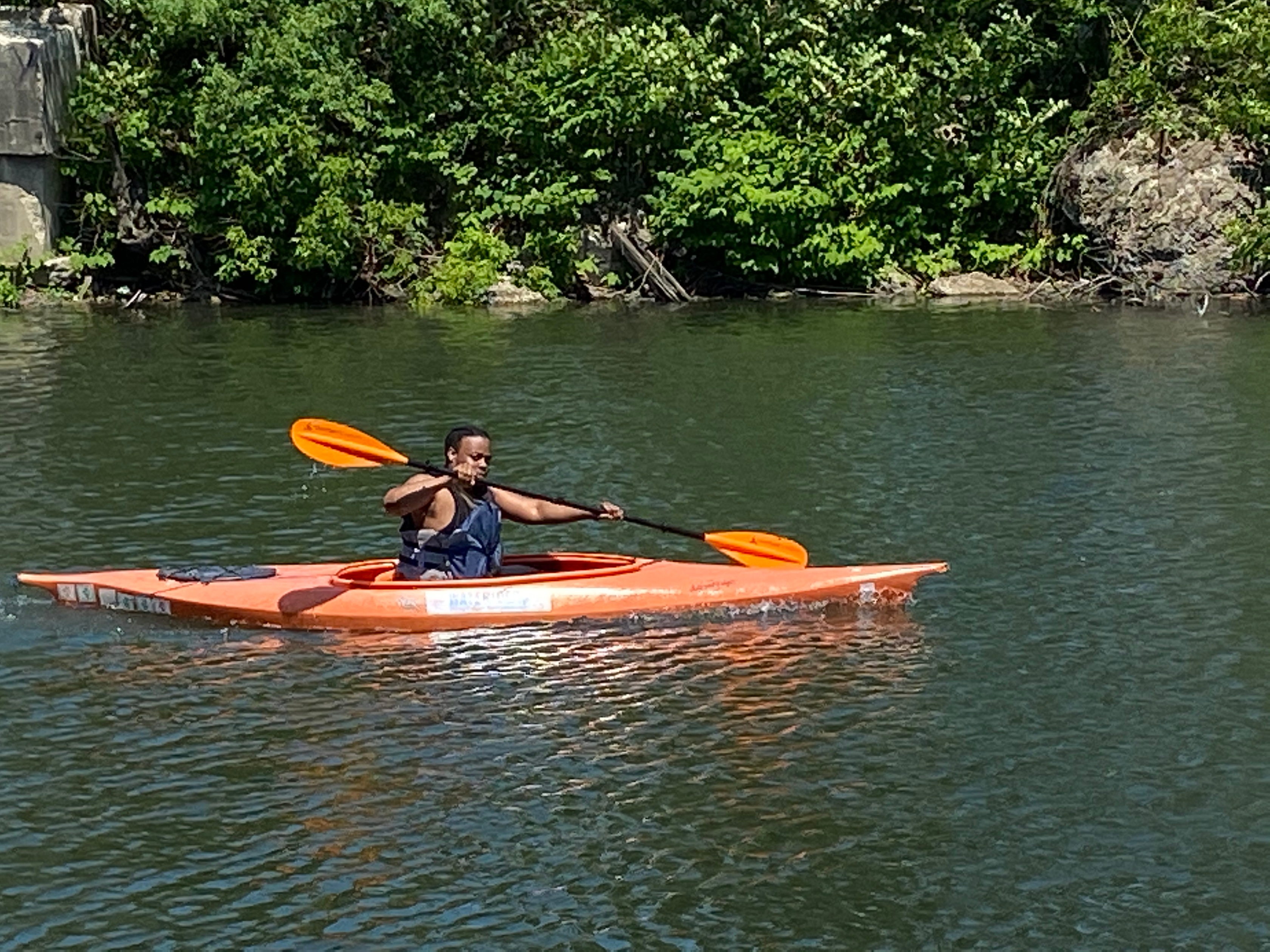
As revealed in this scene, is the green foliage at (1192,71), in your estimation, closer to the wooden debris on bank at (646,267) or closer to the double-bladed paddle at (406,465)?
the wooden debris on bank at (646,267)

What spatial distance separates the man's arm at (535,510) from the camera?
11312 millimetres

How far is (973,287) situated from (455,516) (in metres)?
16.7

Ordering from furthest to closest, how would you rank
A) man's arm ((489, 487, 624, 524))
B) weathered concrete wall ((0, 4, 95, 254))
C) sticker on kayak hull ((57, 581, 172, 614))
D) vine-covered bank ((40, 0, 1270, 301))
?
vine-covered bank ((40, 0, 1270, 301)) → weathered concrete wall ((0, 4, 95, 254)) → man's arm ((489, 487, 624, 524)) → sticker on kayak hull ((57, 581, 172, 614))

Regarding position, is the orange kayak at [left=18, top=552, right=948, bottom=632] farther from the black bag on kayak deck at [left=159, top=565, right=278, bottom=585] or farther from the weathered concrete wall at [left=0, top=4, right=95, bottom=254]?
the weathered concrete wall at [left=0, top=4, right=95, bottom=254]

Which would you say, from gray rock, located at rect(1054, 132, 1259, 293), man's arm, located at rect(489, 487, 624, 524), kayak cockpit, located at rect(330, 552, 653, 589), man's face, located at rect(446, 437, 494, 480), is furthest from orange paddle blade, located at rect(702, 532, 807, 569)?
gray rock, located at rect(1054, 132, 1259, 293)

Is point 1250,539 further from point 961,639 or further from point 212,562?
point 212,562

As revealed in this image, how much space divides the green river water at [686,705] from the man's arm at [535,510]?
93 centimetres

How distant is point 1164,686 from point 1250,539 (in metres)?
3.08

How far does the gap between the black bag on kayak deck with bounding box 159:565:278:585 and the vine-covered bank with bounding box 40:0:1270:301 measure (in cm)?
1478

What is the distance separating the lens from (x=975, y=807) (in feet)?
27.1

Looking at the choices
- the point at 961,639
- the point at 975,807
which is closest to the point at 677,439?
the point at 961,639

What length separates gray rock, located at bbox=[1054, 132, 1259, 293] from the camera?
83.6ft

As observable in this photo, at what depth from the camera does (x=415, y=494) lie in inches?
423

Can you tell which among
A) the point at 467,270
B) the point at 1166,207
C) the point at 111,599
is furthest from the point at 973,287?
the point at 111,599
